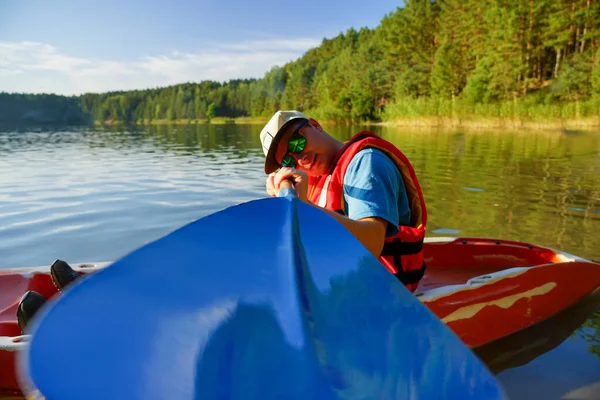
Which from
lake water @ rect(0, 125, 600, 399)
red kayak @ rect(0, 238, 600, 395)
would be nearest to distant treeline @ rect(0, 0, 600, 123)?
lake water @ rect(0, 125, 600, 399)

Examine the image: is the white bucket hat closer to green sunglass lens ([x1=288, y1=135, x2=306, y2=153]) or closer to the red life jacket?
green sunglass lens ([x1=288, y1=135, x2=306, y2=153])

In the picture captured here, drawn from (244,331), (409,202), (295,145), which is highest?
(295,145)

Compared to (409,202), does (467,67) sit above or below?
above

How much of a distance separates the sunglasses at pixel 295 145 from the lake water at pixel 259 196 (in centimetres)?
209

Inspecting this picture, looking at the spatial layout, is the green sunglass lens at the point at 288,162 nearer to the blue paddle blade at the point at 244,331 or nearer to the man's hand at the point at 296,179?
the man's hand at the point at 296,179

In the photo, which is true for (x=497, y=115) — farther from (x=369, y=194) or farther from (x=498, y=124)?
(x=369, y=194)

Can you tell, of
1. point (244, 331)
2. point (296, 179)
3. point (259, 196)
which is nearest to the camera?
point (244, 331)

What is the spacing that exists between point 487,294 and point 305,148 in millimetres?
1791

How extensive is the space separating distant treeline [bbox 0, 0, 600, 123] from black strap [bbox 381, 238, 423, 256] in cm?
2879

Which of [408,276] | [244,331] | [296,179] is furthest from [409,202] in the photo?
[244,331]

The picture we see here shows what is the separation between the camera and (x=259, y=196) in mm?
9602

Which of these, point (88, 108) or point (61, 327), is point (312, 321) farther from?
point (88, 108)

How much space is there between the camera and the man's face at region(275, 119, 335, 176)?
2.72m

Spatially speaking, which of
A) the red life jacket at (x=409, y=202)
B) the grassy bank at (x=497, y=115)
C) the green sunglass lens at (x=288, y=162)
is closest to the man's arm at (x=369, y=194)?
the red life jacket at (x=409, y=202)
